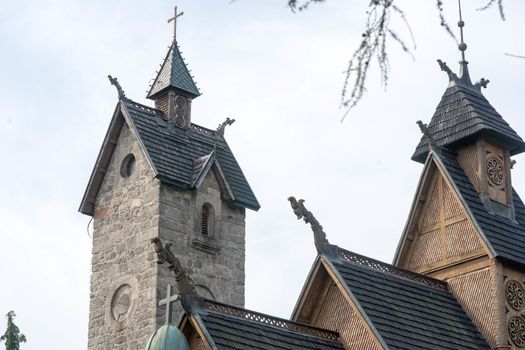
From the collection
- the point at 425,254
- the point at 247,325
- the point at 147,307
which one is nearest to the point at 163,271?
the point at 147,307

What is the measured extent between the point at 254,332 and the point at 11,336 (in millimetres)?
17139

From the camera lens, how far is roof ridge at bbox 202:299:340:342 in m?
19.0

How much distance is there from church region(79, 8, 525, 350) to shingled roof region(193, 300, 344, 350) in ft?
0.09

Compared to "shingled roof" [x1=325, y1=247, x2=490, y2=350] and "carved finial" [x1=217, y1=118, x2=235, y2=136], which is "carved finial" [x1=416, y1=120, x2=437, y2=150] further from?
"carved finial" [x1=217, y1=118, x2=235, y2=136]

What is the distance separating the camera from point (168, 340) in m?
17.9

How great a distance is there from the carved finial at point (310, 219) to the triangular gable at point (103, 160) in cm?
974

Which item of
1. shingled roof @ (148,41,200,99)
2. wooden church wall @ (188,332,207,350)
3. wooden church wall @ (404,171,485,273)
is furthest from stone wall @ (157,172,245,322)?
wooden church wall @ (188,332,207,350)

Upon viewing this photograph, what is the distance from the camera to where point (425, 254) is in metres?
23.5

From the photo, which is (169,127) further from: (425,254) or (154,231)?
(425,254)

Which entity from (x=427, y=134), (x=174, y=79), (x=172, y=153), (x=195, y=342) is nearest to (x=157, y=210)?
(x=172, y=153)

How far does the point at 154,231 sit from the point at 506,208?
8.34m

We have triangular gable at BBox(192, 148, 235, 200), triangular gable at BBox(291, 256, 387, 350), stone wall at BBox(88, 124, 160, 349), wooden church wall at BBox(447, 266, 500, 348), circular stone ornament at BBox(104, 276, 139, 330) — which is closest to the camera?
triangular gable at BBox(291, 256, 387, 350)

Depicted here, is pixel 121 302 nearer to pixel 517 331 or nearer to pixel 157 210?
pixel 157 210

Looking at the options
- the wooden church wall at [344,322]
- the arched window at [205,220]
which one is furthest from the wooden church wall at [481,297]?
the arched window at [205,220]
